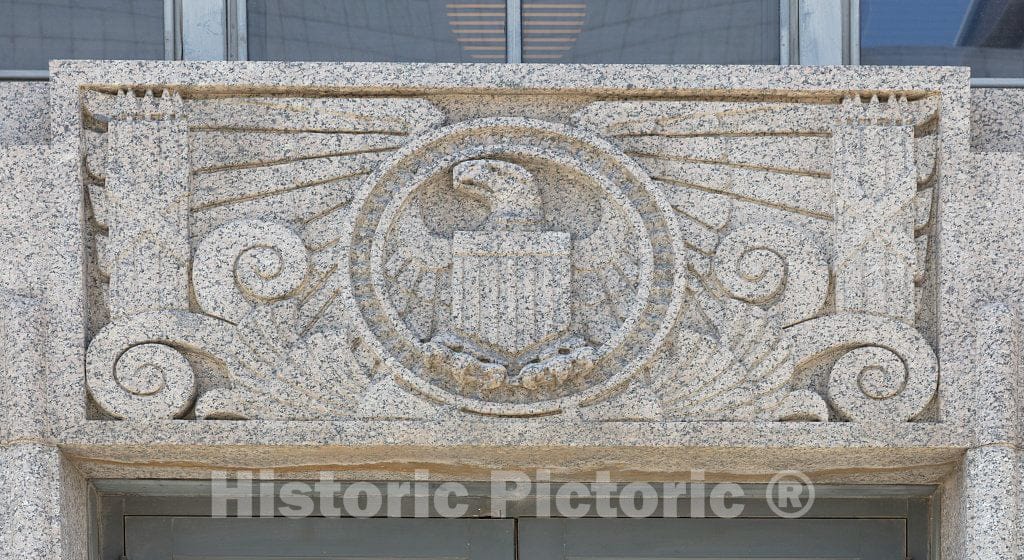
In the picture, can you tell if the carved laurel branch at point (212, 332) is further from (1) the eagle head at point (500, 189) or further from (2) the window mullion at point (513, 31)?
(2) the window mullion at point (513, 31)

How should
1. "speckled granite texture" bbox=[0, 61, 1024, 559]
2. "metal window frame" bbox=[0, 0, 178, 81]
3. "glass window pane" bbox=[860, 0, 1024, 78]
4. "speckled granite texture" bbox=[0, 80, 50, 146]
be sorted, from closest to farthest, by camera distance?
"speckled granite texture" bbox=[0, 61, 1024, 559]
"speckled granite texture" bbox=[0, 80, 50, 146]
"metal window frame" bbox=[0, 0, 178, 81]
"glass window pane" bbox=[860, 0, 1024, 78]

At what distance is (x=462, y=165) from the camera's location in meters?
5.00

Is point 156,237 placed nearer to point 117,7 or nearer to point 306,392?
point 306,392

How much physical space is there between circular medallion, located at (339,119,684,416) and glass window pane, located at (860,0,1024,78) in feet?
4.33

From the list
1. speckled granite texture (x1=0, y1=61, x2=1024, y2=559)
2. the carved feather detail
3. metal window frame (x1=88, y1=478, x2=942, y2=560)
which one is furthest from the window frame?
metal window frame (x1=88, y1=478, x2=942, y2=560)

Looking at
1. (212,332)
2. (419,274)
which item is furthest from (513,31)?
(212,332)

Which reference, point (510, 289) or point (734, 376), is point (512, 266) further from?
point (734, 376)

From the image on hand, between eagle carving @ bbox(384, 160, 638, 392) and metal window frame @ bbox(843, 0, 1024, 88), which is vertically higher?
metal window frame @ bbox(843, 0, 1024, 88)

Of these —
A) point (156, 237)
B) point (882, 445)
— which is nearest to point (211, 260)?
point (156, 237)

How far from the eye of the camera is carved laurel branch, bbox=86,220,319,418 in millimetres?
4906

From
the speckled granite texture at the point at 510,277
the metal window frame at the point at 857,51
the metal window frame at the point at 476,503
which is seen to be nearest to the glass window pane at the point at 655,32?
the metal window frame at the point at 857,51

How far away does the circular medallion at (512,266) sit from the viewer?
493cm

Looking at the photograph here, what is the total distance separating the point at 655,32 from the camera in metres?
5.58

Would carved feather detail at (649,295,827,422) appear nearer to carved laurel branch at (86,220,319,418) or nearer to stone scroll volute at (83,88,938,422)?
stone scroll volute at (83,88,938,422)
